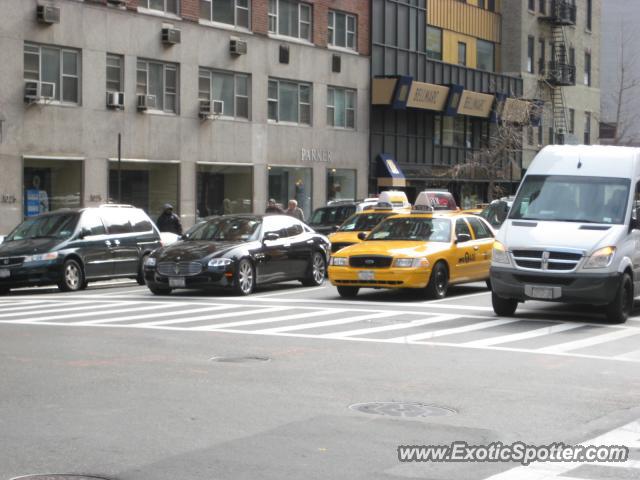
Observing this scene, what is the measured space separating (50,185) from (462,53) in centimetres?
2949

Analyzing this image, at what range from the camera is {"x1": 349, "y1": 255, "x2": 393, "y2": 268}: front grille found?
825 inches

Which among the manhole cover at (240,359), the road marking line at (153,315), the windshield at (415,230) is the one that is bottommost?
the road marking line at (153,315)

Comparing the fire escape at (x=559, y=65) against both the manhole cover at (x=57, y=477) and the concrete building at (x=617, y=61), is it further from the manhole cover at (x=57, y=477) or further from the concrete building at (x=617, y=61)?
the manhole cover at (x=57, y=477)

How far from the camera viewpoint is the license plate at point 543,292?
1734 cm

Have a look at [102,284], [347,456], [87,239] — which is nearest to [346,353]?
[347,456]

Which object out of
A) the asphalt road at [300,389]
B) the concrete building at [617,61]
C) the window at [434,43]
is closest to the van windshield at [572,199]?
the asphalt road at [300,389]

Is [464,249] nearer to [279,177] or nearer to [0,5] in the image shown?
[0,5]

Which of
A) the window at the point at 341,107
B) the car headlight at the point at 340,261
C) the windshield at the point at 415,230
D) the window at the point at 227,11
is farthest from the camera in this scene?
the window at the point at 341,107

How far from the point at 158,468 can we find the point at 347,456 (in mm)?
1286

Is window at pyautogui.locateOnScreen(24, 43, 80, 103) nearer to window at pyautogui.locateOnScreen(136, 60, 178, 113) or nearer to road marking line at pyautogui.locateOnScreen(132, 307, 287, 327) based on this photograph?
window at pyautogui.locateOnScreen(136, 60, 178, 113)

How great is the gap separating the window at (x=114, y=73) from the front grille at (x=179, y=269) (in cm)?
1606

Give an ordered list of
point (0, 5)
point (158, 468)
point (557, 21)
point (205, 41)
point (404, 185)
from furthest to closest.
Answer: point (557, 21), point (404, 185), point (205, 41), point (0, 5), point (158, 468)

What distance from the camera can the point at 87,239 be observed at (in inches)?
988

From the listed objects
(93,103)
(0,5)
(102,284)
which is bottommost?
(102,284)
